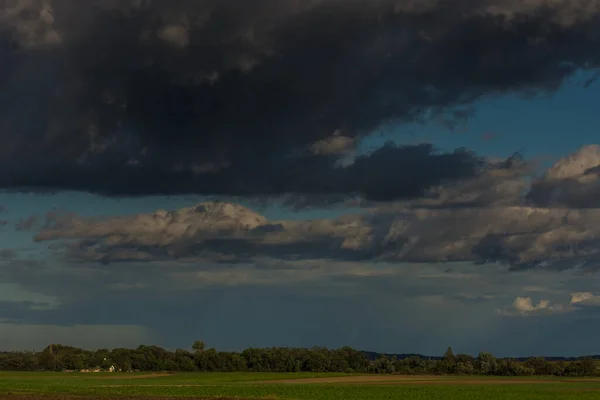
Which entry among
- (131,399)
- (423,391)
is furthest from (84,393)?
(423,391)

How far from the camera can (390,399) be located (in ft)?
326

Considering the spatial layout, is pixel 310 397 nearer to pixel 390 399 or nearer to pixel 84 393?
pixel 390 399

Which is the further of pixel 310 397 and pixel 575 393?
pixel 575 393

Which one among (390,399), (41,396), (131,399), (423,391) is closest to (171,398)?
(131,399)

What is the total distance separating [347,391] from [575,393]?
101 feet

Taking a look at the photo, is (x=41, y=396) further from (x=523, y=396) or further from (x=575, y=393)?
(x=575, y=393)

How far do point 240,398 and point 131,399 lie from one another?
41.0ft

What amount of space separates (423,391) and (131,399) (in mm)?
42750

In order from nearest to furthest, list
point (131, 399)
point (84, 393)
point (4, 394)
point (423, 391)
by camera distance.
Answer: point (131, 399)
point (4, 394)
point (84, 393)
point (423, 391)

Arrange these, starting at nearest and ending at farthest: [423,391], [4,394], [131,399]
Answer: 1. [131,399]
2. [4,394]
3. [423,391]

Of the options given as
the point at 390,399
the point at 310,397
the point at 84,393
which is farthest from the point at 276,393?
the point at 84,393

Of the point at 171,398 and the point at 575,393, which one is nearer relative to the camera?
the point at 171,398

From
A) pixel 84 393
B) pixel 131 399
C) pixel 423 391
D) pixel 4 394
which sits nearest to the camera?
pixel 131 399

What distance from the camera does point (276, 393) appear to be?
4365 inches
